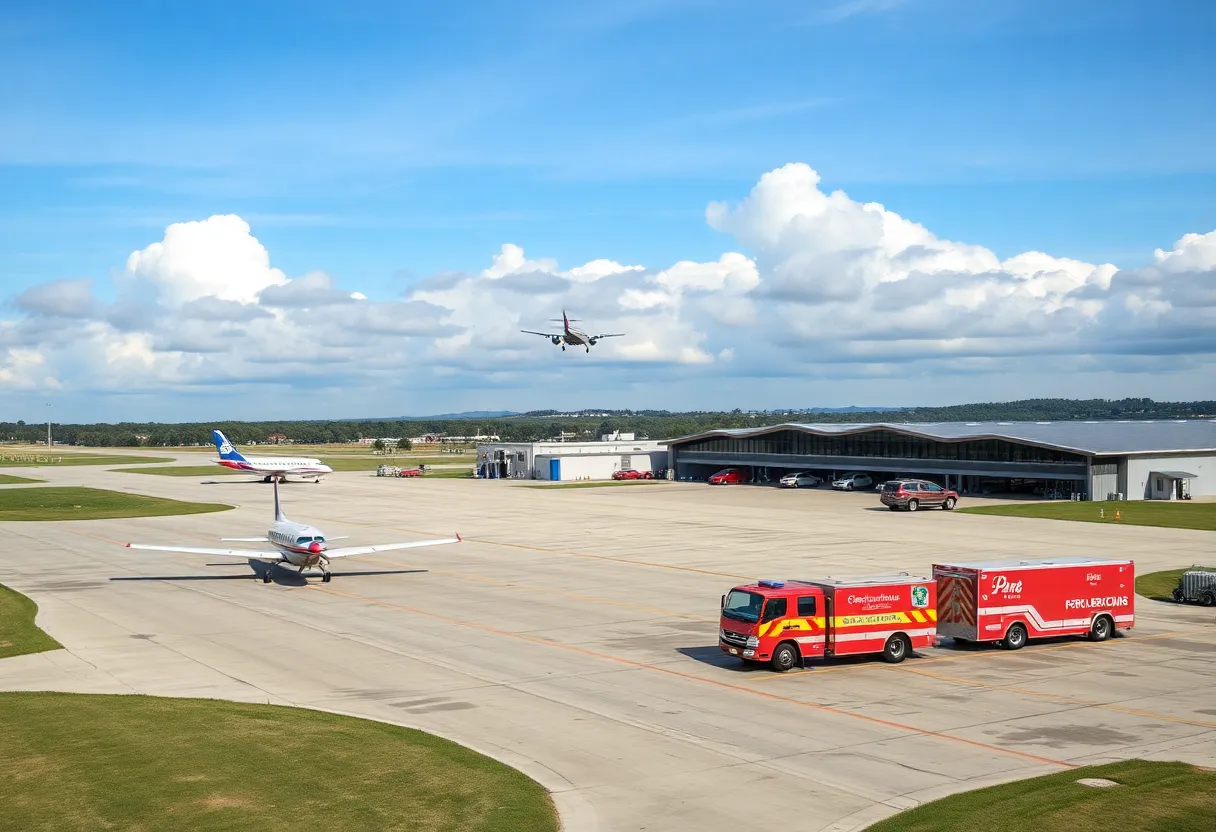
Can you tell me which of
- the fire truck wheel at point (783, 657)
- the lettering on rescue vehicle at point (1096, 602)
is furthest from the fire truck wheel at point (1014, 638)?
the fire truck wheel at point (783, 657)

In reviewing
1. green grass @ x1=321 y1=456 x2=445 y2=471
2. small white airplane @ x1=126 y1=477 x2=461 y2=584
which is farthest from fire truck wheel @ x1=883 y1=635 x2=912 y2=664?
green grass @ x1=321 y1=456 x2=445 y2=471

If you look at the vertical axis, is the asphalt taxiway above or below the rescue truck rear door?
below

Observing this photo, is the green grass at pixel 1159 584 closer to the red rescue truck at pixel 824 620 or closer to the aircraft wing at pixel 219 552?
the red rescue truck at pixel 824 620

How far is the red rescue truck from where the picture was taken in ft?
98.3

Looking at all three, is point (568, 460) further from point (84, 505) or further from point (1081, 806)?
point (1081, 806)

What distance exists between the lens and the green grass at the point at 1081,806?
17.1 meters

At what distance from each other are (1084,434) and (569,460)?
5771 cm

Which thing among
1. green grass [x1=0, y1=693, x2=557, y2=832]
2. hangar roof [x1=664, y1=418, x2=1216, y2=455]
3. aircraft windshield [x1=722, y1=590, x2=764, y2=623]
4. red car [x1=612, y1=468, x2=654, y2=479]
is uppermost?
hangar roof [x1=664, y1=418, x2=1216, y2=455]

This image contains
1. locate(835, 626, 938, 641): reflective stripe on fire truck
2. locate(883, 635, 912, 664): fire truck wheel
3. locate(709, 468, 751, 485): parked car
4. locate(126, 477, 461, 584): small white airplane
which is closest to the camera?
locate(835, 626, 938, 641): reflective stripe on fire truck

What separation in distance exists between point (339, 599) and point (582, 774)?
2564cm

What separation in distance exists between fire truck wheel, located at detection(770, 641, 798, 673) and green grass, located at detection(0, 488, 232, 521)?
6788cm

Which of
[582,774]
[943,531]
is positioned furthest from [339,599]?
[943,531]

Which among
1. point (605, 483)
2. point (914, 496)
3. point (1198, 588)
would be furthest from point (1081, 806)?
point (605, 483)

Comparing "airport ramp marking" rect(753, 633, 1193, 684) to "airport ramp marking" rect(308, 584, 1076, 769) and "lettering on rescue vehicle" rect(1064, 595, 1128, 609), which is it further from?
"airport ramp marking" rect(308, 584, 1076, 769)
